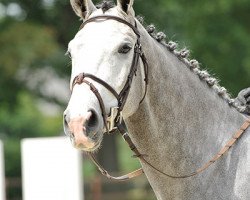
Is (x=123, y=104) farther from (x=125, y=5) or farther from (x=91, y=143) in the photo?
(x=125, y=5)

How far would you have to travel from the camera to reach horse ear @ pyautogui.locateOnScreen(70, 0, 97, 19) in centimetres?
491

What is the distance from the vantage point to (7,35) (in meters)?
19.7

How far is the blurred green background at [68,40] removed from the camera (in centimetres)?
1967

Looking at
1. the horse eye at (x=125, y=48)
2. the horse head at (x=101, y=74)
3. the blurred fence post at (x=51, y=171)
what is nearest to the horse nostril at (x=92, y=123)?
the horse head at (x=101, y=74)

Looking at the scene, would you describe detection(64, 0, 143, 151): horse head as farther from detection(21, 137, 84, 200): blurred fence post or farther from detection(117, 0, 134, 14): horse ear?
detection(21, 137, 84, 200): blurred fence post

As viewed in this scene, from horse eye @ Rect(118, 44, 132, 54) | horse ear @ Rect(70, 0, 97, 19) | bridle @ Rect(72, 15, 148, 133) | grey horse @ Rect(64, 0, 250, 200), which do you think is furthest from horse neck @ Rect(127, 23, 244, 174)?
horse ear @ Rect(70, 0, 97, 19)

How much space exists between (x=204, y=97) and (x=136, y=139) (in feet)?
1.93

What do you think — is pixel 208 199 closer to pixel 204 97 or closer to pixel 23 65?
pixel 204 97

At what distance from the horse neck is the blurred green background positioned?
1412cm

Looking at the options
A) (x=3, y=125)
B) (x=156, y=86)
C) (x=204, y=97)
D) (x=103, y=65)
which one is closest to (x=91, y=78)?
(x=103, y=65)

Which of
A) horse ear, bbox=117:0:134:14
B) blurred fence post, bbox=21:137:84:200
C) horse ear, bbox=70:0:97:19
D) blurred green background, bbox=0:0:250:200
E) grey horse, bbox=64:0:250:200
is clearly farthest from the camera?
blurred green background, bbox=0:0:250:200

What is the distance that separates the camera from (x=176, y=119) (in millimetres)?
4930

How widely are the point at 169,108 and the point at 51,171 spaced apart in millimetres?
5612

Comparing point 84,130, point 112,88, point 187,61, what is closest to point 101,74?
point 112,88
